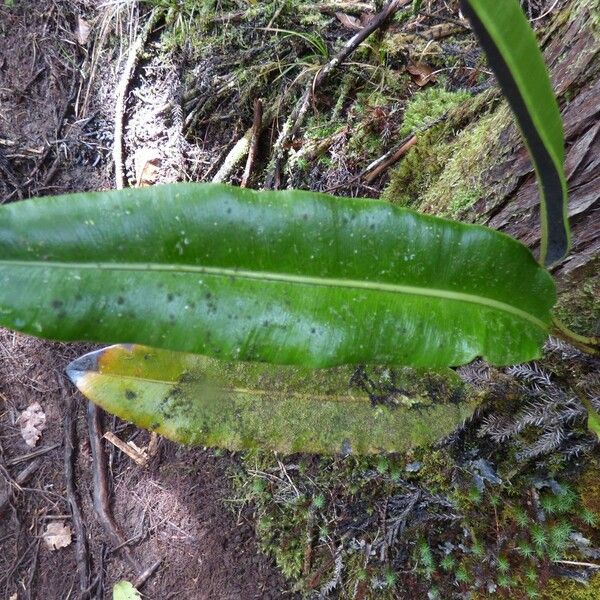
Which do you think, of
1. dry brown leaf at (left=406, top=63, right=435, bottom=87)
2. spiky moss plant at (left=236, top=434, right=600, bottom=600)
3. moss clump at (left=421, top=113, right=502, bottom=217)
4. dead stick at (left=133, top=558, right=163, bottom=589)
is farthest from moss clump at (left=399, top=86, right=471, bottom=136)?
dead stick at (left=133, top=558, right=163, bottom=589)

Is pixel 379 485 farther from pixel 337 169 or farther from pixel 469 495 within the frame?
pixel 337 169

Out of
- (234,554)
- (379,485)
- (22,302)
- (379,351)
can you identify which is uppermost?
(379,351)

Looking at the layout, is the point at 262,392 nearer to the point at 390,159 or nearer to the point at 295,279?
the point at 295,279

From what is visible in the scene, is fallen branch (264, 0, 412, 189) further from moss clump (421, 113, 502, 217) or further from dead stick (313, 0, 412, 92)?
moss clump (421, 113, 502, 217)

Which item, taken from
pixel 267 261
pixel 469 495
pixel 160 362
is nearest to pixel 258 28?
pixel 160 362

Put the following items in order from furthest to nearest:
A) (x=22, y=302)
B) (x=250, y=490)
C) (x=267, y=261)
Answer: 1. (x=250, y=490)
2. (x=267, y=261)
3. (x=22, y=302)

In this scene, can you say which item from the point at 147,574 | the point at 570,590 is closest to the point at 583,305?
the point at 570,590
